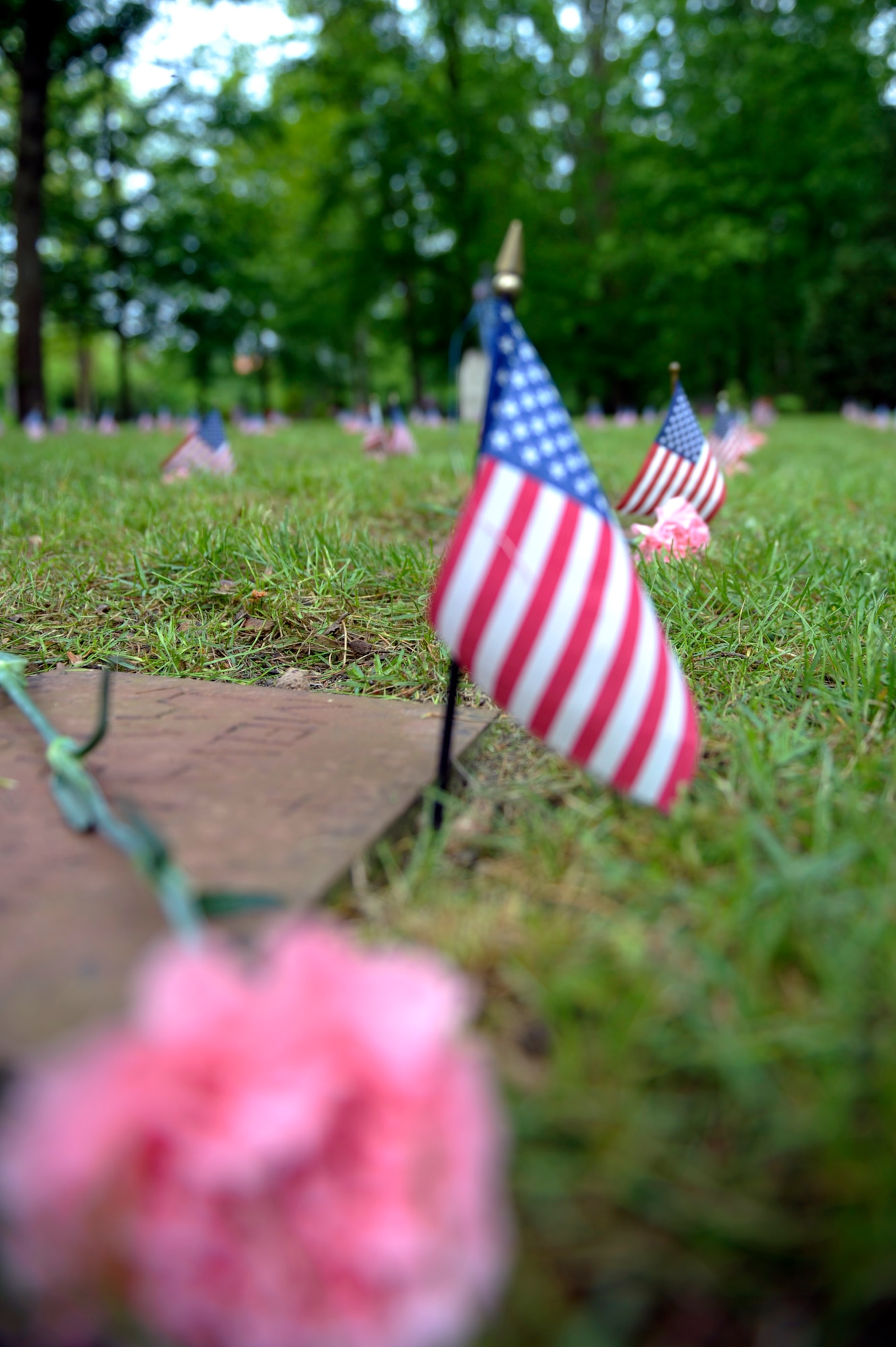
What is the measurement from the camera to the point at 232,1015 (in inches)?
33.1

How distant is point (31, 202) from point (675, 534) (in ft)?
38.7

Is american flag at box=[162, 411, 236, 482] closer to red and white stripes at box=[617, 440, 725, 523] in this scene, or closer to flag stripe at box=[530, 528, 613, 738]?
red and white stripes at box=[617, 440, 725, 523]

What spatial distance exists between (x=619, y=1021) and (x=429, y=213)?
70.4 feet

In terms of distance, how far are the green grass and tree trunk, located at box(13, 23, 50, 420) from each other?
11.0 meters

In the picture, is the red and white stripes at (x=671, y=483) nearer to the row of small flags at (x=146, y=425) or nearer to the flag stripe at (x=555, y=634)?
the flag stripe at (x=555, y=634)

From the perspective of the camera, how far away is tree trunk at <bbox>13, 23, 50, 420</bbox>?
11.5 meters

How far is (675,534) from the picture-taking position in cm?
312

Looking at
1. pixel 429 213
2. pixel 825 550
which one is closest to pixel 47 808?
pixel 825 550

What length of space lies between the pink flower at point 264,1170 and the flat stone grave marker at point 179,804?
1.06ft

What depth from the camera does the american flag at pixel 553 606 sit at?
143 centimetres

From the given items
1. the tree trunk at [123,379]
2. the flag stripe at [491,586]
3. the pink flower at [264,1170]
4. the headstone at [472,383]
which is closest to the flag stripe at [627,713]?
the flag stripe at [491,586]

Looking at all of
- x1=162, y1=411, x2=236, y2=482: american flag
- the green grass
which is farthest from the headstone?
the green grass

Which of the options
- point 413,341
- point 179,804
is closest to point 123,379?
point 413,341

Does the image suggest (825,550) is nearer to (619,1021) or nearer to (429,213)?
(619,1021)
